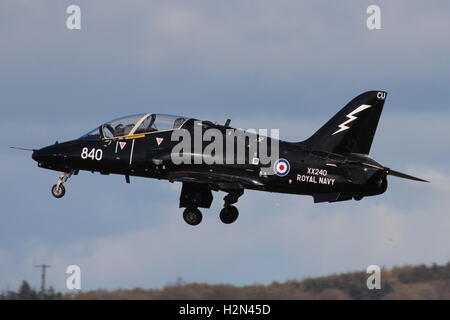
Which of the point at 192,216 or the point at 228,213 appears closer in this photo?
the point at 192,216

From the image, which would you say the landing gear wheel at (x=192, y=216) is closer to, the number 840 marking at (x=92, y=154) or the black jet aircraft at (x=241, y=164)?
the black jet aircraft at (x=241, y=164)

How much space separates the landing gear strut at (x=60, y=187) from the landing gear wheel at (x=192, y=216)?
5168 mm

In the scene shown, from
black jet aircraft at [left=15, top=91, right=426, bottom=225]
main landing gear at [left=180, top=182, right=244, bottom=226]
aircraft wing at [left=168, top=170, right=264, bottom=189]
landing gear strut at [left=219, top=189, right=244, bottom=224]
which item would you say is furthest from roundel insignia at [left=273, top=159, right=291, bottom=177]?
landing gear strut at [left=219, top=189, right=244, bottom=224]

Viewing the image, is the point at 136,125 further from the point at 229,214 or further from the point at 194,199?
the point at 229,214

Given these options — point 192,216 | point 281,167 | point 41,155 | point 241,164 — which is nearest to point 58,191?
point 41,155

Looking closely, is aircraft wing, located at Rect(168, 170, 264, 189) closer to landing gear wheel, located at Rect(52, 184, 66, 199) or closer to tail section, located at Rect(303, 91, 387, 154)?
tail section, located at Rect(303, 91, 387, 154)

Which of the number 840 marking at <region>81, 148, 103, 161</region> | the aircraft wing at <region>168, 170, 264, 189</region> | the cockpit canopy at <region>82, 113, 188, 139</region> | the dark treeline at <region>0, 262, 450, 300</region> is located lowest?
the dark treeline at <region>0, 262, 450, 300</region>

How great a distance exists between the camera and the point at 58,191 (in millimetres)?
55344

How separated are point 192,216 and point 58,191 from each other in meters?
5.69

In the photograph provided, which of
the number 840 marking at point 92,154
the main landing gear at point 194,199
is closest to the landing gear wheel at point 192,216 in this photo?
the main landing gear at point 194,199

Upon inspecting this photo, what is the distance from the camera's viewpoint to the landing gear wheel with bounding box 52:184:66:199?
182 feet
